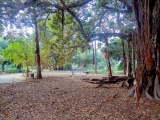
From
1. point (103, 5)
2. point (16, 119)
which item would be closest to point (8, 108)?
point (16, 119)

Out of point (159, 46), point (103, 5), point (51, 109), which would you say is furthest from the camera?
point (103, 5)

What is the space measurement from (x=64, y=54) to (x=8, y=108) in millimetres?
10951

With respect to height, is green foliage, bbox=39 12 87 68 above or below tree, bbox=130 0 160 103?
above

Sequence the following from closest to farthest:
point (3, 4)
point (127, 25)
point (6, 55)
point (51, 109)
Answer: point (51, 109) → point (3, 4) → point (127, 25) → point (6, 55)

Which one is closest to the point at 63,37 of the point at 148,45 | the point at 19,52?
the point at 19,52

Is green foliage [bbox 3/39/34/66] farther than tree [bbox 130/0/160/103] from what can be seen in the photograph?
Yes

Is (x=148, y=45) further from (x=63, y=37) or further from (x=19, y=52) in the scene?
(x=19, y=52)

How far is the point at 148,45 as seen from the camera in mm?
4367

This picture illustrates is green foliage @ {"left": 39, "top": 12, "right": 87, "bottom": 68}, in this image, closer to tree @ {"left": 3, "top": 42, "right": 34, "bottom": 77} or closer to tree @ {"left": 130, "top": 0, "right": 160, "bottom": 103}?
tree @ {"left": 3, "top": 42, "right": 34, "bottom": 77}

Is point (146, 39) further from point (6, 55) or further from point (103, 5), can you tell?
point (6, 55)

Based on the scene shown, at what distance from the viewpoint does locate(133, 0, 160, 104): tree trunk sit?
4352 millimetres

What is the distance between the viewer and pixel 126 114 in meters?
3.88

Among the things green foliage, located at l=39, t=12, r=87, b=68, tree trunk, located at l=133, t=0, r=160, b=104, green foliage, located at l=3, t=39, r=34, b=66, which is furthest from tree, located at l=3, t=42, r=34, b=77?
tree trunk, located at l=133, t=0, r=160, b=104

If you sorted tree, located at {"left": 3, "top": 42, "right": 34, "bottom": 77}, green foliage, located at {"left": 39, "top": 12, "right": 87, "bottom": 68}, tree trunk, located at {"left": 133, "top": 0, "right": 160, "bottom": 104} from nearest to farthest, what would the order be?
tree trunk, located at {"left": 133, "top": 0, "right": 160, "bottom": 104}
green foliage, located at {"left": 39, "top": 12, "right": 87, "bottom": 68}
tree, located at {"left": 3, "top": 42, "right": 34, "bottom": 77}
